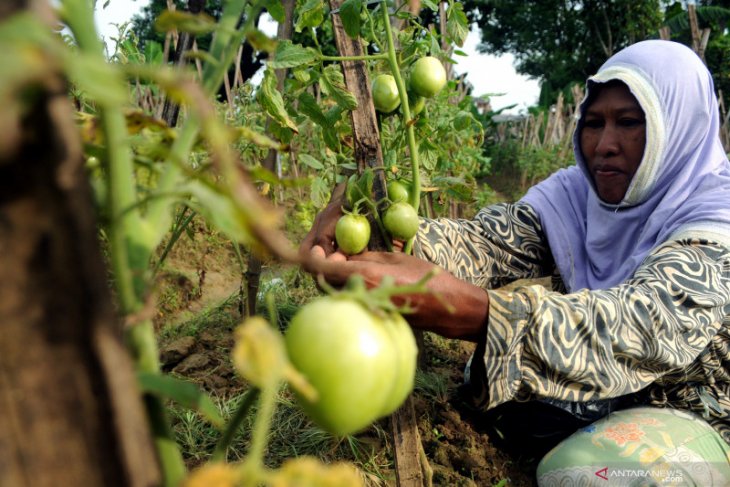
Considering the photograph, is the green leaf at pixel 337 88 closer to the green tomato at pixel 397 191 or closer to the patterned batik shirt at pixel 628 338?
the green tomato at pixel 397 191

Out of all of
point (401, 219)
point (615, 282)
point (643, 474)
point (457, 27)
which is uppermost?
point (457, 27)

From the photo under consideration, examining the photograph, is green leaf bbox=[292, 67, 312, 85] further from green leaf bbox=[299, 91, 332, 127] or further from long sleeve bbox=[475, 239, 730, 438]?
→ long sleeve bbox=[475, 239, 730, 438]

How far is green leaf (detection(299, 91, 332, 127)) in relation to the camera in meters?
1.62

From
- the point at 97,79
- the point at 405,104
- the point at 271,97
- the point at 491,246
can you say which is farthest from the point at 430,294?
the point at 491,246

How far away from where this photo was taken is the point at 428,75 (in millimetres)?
1526

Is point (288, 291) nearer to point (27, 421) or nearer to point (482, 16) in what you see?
point (27, 421)

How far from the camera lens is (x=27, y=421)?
0.35m

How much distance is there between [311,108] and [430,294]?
663 mm

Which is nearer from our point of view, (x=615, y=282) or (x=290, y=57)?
(x=290, y=57)

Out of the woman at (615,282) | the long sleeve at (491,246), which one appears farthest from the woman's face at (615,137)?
the long sleeve at (491,246)

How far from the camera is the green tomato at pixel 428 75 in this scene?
153 cm

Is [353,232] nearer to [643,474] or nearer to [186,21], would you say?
[186,21]

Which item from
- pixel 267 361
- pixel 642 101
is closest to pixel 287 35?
pixel 642 101

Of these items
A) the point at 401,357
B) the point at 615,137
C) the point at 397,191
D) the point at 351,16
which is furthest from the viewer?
the point at 615,137
